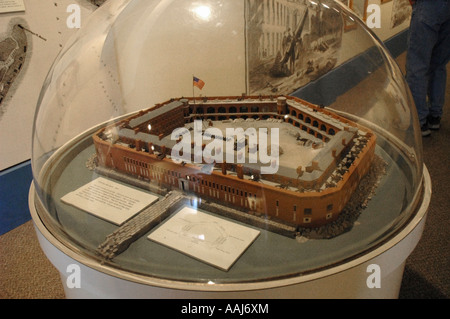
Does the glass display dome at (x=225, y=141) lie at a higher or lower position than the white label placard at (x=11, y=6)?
lower

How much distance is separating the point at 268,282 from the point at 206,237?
17cm

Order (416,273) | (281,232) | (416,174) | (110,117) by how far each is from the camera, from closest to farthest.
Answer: (281,232) → (416,174) → (110,117) → (416,273)

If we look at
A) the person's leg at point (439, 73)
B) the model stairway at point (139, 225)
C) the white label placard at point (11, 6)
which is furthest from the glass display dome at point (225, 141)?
the person's leg at point (439, 73)

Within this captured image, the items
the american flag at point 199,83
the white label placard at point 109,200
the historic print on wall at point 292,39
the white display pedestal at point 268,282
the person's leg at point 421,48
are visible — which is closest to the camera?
the white display pedestal at point 268,282

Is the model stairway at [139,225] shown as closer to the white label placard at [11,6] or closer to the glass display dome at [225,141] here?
the glass display dome at [225,141]

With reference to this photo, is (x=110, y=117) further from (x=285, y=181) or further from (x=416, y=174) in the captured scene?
(x=416, y=174)

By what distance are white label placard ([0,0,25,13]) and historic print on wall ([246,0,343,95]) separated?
106cm

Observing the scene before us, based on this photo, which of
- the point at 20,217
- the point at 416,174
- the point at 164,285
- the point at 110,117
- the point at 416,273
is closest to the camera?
the point at 164,285

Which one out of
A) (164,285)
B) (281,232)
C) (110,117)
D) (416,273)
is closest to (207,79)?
(110,117)

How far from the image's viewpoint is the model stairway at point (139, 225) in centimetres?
83

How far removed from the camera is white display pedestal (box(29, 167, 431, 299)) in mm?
714

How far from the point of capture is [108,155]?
3.51 feet

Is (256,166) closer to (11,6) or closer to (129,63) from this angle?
(129,63)

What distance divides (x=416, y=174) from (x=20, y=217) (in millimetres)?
1736
